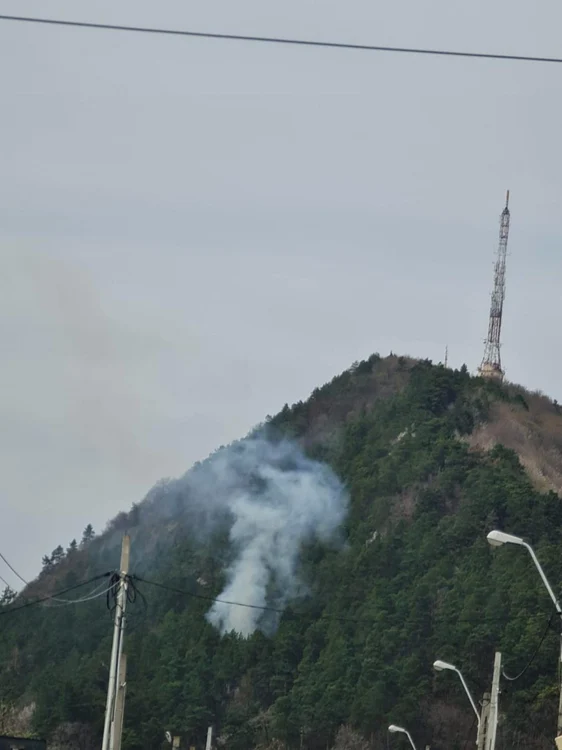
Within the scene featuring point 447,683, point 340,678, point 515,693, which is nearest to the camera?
point 515,693

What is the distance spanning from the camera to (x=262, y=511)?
156875 mm

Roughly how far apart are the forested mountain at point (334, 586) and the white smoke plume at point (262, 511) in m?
0.23

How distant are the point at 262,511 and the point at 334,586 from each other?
74.3 ft

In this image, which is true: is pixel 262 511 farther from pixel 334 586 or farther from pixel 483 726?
pixel 483 726

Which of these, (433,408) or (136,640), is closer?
(136,640)

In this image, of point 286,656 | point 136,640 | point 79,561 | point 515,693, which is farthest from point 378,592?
point 79,561

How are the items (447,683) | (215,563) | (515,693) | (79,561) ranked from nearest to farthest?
(515,693) < (447,683) < (215,563) < (79,561)

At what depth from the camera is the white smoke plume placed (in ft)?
470

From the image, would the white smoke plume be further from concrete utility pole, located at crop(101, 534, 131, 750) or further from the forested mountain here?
concrete utility pole, located at crop(101, 534, 131, 750)

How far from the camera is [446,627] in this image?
356 ft

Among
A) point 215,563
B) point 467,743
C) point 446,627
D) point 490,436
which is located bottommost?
point 467,743

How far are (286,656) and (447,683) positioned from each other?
21328mm

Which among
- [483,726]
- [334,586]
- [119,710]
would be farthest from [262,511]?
[119,710]

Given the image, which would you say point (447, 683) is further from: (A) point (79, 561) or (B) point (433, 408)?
(A) point (79, 561)
